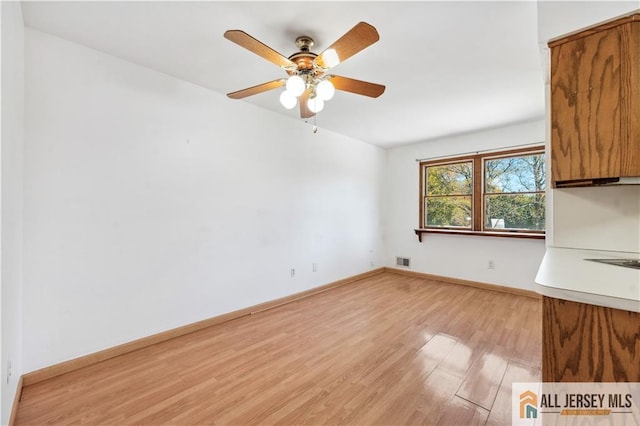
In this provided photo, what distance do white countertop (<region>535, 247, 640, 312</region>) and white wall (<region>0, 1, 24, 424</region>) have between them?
2409mm

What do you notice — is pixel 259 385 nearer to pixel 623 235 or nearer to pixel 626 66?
pixel 623 235

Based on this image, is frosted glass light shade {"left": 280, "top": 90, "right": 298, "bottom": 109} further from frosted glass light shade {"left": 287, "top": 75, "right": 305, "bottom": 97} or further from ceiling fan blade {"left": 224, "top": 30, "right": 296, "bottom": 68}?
ceiling fan blade {"left": 224, "top": 30, "right": 296, "bottom": 68}

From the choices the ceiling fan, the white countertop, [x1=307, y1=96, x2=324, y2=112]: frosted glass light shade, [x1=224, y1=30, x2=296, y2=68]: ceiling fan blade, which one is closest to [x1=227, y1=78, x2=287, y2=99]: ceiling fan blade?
the ceiling fan

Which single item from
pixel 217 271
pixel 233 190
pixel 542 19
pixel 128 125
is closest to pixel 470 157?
pixel 542 19

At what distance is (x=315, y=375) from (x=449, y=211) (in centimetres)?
380

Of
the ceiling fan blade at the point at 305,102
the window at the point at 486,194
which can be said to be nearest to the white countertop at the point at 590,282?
the ceiling fan blade at the point at 305,102

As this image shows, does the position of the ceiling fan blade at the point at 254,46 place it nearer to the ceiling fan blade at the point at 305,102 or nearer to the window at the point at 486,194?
the ceiling fan blade at the point at 305,102

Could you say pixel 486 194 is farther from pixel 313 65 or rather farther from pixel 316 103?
pixel 313 65

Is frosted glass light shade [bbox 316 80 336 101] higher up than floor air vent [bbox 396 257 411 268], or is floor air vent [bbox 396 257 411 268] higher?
frosted glass light shade [bbox 316 80 336 101]

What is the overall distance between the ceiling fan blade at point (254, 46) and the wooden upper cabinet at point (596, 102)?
152 cm

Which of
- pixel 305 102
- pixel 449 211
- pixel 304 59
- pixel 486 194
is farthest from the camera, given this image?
pixel 449 211

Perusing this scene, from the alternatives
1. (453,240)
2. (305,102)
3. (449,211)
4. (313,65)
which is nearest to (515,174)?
(449,211)

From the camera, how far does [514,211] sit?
4039mm

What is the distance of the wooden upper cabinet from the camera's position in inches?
47.0
